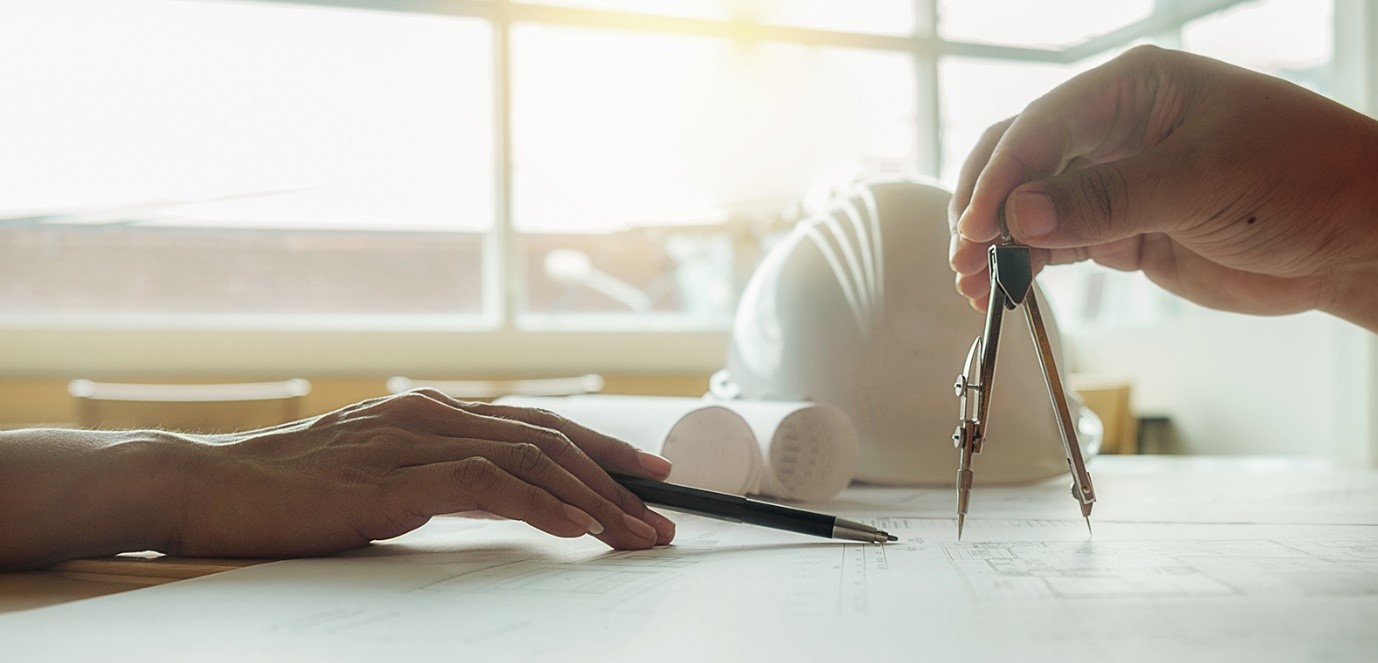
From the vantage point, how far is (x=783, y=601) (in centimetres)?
55

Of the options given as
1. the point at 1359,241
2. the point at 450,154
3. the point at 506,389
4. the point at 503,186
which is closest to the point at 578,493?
the point at 1359,241

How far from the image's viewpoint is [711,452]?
994 mm

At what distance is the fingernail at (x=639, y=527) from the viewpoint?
0.76 m

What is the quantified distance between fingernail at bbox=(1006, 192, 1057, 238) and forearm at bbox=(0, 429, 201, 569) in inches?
24.8

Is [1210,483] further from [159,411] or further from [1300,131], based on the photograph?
[159,411]

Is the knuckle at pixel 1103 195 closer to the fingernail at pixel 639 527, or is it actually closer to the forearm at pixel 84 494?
the fingernail at pixel 639 527

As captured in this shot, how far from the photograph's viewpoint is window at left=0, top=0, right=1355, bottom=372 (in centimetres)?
466

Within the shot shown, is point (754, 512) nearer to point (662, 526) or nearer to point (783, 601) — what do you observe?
point (662, 526)

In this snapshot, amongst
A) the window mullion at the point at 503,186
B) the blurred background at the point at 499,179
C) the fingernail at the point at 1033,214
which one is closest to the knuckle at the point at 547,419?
the fingernail at the point at 1033,214

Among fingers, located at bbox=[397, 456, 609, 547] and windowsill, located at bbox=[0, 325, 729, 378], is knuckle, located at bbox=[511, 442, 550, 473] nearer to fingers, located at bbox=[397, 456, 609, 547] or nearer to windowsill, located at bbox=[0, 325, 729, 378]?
fingers, located at bbox=[397, 456, 609, 547]

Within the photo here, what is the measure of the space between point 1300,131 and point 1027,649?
660 millimetres

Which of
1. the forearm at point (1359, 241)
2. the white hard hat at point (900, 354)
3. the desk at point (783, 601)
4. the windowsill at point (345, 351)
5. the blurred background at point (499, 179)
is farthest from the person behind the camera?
the blurred background at point (499, 179)

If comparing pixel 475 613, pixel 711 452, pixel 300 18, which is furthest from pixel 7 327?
pixel 475 613

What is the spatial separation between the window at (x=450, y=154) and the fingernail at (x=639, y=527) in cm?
398
